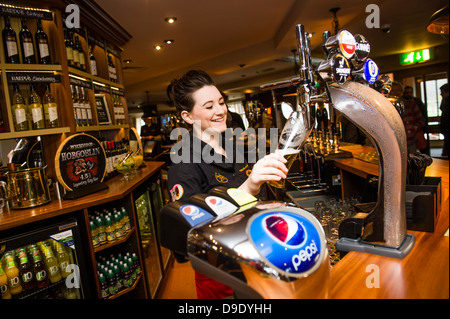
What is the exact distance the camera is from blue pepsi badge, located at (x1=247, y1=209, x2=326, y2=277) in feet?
1.59

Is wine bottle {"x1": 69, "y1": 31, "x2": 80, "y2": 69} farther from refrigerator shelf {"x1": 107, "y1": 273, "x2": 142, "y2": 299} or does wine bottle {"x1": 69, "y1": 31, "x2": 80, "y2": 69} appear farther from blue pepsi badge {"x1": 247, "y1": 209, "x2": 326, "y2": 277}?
blue pepsi badge {"x1": 247, "y1": 209, "x2": 326, "y2": 277}

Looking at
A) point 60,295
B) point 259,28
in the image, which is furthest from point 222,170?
point 259,28

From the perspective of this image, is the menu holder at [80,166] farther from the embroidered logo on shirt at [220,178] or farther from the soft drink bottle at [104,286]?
the embroidered logo on shirt at [220,178]

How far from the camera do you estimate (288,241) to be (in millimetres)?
506

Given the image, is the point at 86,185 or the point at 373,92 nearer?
the point at 373,92

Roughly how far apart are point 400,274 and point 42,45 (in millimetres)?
2750

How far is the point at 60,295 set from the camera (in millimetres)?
2061

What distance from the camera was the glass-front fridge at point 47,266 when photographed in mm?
1785

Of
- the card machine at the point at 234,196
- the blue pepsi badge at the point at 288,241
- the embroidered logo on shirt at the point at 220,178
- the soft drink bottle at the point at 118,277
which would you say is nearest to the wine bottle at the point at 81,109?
the soft drink bottle at the point at 118,277

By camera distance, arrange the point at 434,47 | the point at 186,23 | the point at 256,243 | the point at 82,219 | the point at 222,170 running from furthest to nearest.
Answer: the point at 434,47
the point at 186,23
the point at 82,219
the point at 222,170
the point at 256,243

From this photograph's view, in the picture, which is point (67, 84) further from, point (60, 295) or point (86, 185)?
point (60, 295)

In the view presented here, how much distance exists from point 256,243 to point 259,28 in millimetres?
5668

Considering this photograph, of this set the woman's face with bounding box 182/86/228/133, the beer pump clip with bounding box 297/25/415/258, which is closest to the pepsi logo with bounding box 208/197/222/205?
the beer pump clip with bounding box 297/25/415/258

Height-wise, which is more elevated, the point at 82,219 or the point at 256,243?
the point at 256,243
